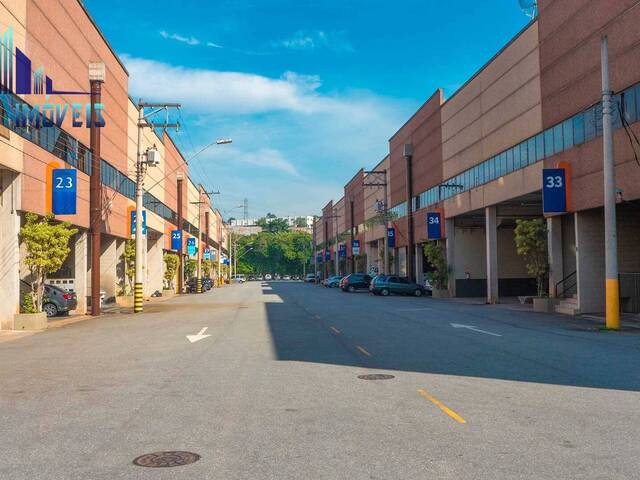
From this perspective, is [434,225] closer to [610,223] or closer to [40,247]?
[610,223]

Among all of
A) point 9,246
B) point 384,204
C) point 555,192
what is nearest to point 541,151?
point 555,192

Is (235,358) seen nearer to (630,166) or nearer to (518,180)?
(630,166)

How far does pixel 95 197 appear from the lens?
28984 millimetres

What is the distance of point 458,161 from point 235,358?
1340 inches

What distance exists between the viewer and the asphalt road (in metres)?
5.72

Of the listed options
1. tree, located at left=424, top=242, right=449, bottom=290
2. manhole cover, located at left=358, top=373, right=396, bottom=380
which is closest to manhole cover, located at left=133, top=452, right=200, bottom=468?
manhole cover, located at left=358, top=373, right=396, bottom=380

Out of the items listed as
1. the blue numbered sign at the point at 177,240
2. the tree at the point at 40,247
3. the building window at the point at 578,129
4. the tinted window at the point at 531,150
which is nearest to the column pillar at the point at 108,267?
the tree at the point at 40,247

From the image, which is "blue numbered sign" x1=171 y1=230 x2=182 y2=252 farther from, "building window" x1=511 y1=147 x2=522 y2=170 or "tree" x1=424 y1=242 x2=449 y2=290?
"building window" x1=511 y1=147 x2=522 y2=170

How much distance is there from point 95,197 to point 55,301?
5.01 m

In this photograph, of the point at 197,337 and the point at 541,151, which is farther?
the point at 541,151

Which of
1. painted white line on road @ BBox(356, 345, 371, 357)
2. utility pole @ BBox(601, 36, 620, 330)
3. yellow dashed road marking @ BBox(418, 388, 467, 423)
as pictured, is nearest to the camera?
yellow dashed road marking @ BBox(418, 388, 467, 423)

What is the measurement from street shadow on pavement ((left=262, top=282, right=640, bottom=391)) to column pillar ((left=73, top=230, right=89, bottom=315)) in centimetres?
1286

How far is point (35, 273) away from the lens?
2322 centimetres

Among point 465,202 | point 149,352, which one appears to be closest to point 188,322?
point 149,352
